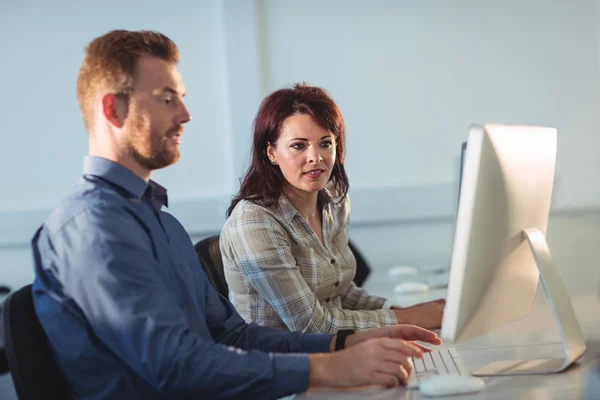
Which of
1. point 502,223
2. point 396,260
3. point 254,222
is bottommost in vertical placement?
point 396,260

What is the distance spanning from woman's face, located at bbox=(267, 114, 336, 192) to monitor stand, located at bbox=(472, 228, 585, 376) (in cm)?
81

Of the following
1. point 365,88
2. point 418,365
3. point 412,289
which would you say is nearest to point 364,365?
point 418,365

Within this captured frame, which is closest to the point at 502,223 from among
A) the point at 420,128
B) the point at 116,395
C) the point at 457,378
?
the point at 457,378

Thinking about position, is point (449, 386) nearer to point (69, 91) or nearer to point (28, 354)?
point (28, 354)

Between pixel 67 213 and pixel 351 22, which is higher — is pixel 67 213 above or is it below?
below

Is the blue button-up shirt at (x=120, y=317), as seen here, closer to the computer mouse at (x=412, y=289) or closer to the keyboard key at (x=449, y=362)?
the keyboard key at (x=449, y=362)

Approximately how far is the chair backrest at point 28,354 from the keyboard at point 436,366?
0.57 metres

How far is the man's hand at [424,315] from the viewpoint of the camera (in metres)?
1.86

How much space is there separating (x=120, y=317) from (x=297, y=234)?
88 centimetres

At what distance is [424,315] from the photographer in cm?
188

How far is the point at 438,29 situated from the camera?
12.9ft

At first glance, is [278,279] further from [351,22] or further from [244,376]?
[351,22]

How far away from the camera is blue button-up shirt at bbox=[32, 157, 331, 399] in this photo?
1142 mm

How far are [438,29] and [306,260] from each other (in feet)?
7.62
